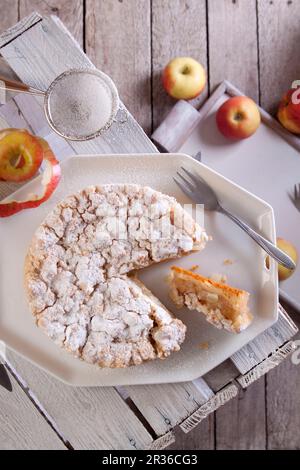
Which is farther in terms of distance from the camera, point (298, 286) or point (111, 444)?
point (298, 286)

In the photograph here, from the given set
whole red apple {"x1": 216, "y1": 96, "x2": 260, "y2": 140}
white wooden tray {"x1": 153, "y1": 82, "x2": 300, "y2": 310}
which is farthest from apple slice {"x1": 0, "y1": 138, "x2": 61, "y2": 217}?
whole red apple {"x1": 216, "y1": 96, "x2": 260, "y2": 140}

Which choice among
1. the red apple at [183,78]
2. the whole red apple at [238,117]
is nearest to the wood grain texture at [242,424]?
the whole red apple at [238,117]

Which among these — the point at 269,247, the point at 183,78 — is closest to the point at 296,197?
the point at 269,247

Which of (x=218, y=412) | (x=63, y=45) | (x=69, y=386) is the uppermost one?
(x=63, y=45)

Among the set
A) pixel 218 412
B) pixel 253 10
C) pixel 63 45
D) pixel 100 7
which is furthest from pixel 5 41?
pixel 218 412

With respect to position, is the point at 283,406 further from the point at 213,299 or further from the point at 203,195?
the point at 203,195
